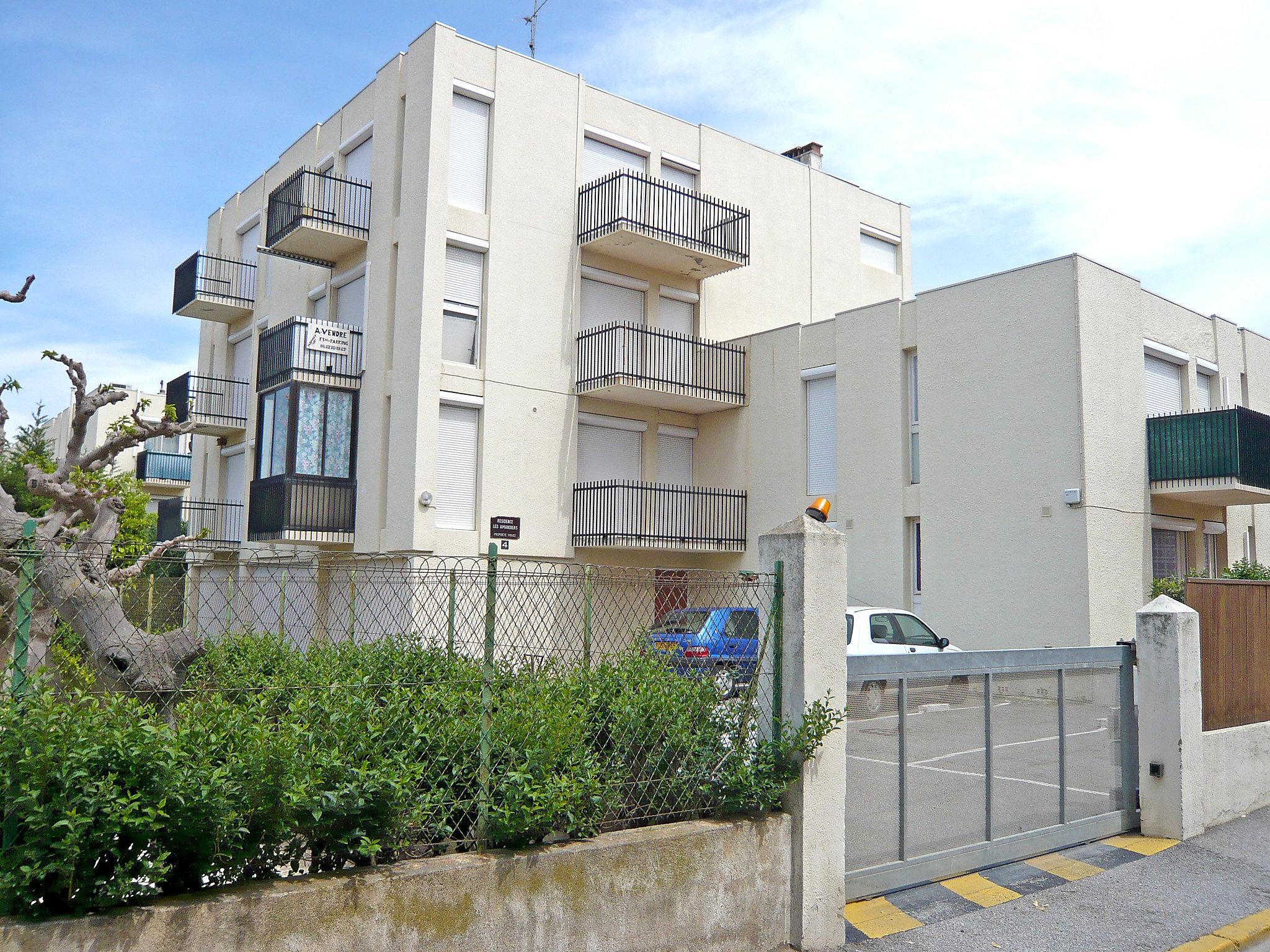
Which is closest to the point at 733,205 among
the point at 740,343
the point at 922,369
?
the point at 740,343

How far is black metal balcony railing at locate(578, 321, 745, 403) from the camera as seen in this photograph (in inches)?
790

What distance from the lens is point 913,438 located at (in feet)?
61.6

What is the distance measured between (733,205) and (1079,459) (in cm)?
1032

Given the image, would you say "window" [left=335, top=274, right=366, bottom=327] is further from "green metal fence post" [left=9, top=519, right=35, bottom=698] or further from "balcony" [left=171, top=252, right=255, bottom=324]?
"green metal fence post" [left=9, top=519, right=35, bottom=698]

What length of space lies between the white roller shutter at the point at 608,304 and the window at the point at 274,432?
614cm

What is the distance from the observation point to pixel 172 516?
27.3 m

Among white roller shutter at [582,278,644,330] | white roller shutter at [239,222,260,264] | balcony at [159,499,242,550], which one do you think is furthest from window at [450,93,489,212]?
balcony at [159,499,242,550]

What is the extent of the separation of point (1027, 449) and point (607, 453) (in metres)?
8.41

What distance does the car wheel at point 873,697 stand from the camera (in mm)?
6281

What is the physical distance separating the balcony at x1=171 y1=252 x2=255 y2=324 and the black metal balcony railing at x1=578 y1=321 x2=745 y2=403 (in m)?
10.1

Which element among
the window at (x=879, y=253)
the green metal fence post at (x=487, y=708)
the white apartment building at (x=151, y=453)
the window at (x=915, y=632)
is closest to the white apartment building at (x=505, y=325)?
the window at (x=879, y=253)

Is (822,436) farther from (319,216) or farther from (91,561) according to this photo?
(91,561)

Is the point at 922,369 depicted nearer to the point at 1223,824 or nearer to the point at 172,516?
the point at 1223,824

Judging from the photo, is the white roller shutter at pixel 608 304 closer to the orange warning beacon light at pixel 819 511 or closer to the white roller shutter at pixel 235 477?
the white roller shutter at pixel 235 477
